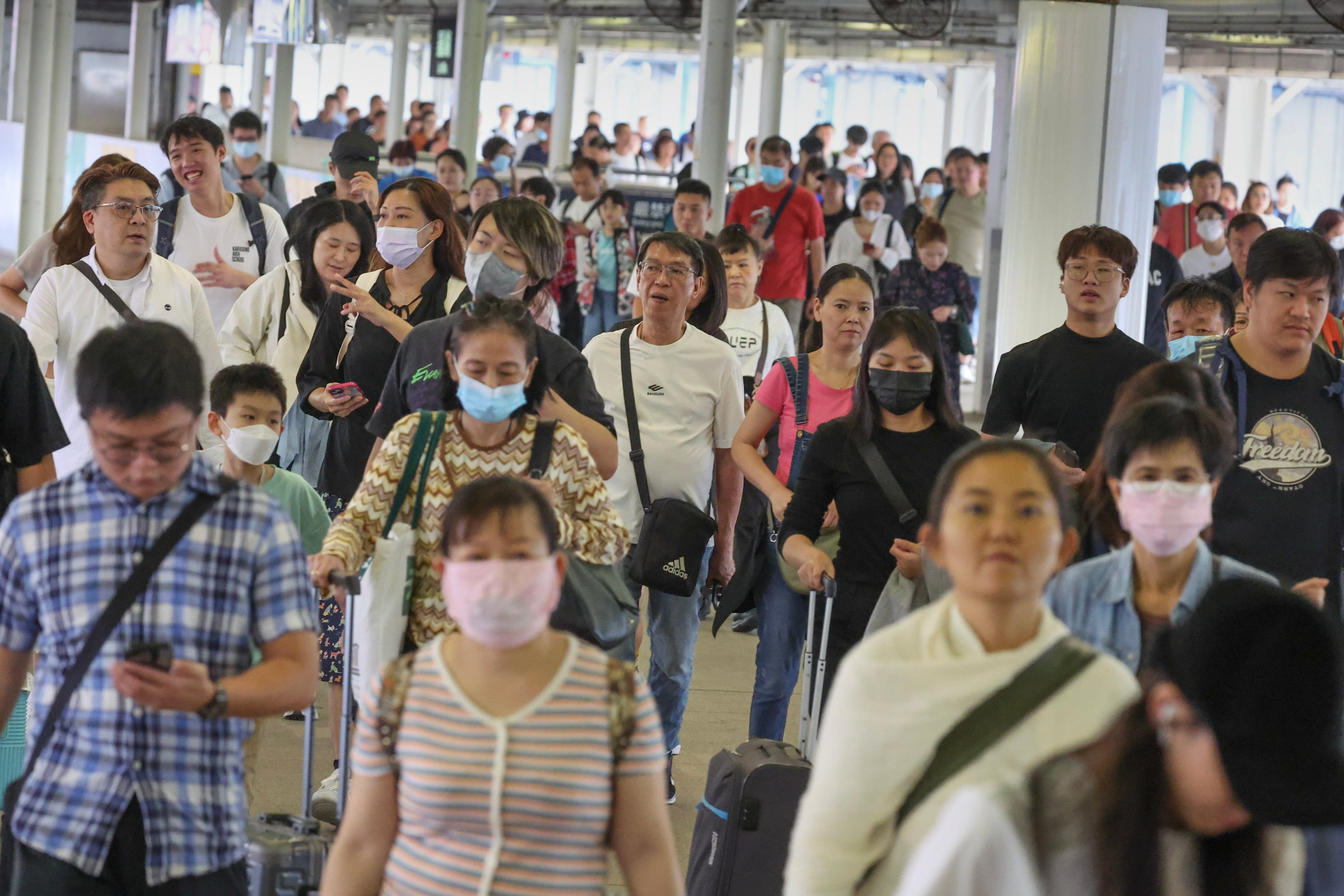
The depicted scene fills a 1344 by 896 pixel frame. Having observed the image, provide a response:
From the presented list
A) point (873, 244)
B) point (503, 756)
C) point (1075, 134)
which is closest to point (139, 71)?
point (873, 244)

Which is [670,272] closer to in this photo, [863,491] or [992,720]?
[863,491]

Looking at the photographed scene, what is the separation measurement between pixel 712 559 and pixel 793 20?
2134cm

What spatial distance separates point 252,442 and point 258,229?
8.90ft

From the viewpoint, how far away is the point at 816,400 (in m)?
5.38

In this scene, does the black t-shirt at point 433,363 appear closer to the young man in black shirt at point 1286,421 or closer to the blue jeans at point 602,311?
the young man in black shirt at point 1286,421

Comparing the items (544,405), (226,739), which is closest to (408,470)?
(544,405)

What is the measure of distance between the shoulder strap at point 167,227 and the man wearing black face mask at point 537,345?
2.50m

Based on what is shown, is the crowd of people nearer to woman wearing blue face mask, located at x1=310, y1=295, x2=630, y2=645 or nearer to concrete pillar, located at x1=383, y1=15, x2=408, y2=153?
woman wearing blue face mask, located at x1=310, y1=295, x2=630, y2=645

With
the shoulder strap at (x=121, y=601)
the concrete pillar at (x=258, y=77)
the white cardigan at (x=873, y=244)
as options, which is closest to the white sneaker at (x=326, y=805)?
the shoulder strap at (x=121, y=601)

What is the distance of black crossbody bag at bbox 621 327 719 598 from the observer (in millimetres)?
5168

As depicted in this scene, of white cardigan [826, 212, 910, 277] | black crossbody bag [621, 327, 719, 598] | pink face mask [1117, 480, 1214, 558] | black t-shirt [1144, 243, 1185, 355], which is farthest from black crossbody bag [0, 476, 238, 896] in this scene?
white cardigan [826, 212, 910, 277]

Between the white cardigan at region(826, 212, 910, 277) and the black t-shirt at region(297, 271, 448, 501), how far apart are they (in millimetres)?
7917

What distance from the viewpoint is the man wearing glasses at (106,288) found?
18.1 ft

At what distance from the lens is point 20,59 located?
88.4 ft
